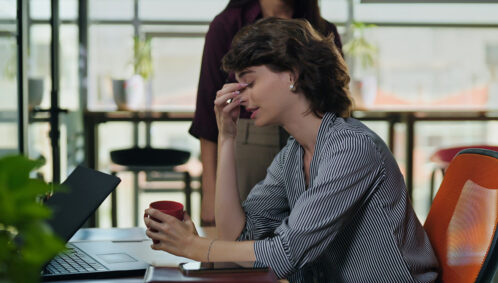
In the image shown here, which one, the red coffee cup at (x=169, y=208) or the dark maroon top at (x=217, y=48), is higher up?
the dark maroon top at (x=217, y=48)

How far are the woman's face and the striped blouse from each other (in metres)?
0.10

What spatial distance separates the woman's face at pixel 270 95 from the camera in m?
1.45

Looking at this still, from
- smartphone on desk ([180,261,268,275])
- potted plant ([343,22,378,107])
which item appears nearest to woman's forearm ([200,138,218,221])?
smartphone on desk ([180,261,268,275])

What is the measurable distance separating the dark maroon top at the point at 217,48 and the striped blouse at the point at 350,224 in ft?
2.52

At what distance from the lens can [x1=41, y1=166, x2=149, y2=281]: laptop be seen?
1.24m

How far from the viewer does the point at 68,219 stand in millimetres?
1288

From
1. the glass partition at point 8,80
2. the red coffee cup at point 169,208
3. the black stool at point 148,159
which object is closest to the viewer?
the red coffee cup at point 169,208

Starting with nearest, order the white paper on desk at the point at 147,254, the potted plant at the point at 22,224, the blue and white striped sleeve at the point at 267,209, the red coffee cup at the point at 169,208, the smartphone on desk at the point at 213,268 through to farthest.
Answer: the potted plant at the point at 22,224
the smartphone on desk at the point at 213,268
the red coffee cup at the point at 169,208
the white paper on desk at the point at 147,254
the blue and white striped sleeve at the point at 267,209

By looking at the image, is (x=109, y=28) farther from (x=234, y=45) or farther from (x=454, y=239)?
(x=454, y=239)

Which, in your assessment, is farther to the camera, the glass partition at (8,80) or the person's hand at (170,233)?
the glass partition at (8,80)

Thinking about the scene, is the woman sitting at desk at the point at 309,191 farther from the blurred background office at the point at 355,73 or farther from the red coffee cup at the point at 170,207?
the blurred background office at the point at 355,73

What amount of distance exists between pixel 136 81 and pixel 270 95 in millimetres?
2976

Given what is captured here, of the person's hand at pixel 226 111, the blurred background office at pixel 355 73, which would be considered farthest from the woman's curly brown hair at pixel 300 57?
the blurred background office at pixel 355 73

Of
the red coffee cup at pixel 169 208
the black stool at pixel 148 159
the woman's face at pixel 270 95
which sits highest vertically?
the woman's face at pixel 270 95
